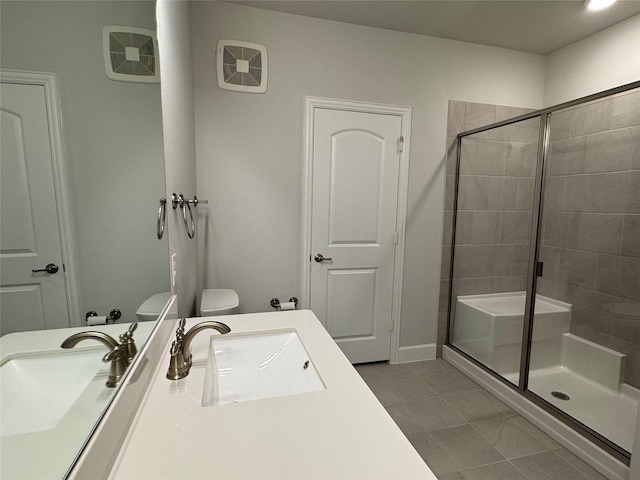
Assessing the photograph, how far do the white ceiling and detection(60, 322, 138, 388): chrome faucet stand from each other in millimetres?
2343

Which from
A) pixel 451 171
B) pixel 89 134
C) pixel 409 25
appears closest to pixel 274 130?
pixel 409 25

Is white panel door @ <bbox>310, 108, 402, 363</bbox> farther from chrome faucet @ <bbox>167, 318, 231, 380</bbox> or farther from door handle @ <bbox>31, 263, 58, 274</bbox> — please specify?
door handle @ <bbox>31, 263, 58, 274</bbox>

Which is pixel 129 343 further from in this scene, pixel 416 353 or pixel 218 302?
pixel 416 353

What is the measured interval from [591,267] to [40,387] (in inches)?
123

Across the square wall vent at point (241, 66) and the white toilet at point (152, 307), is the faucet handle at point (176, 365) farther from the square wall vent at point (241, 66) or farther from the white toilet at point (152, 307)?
the square wall vent at point (241, 66)

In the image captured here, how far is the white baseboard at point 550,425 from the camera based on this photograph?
165cm

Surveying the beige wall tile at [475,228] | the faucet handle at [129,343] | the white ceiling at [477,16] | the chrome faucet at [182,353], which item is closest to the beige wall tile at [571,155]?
the beige wall tile at [475,228]

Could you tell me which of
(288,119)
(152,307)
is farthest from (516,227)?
(152,307)

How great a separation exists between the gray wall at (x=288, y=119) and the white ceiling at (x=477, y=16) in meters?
0.09

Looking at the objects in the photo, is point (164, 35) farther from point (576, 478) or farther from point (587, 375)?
point (587, 375)

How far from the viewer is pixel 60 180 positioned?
48 cm

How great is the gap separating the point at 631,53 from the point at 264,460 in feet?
11.0

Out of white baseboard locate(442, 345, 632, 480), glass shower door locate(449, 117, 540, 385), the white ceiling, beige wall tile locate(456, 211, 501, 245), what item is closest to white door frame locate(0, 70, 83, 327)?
the white ceiling

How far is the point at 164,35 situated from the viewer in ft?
4.02
